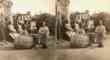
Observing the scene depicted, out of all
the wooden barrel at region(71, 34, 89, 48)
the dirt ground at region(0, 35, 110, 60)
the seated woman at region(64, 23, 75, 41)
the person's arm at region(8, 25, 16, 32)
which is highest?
the person's arm at region(8, 25, 16, 32)

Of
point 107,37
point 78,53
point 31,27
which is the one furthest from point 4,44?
point 107,37

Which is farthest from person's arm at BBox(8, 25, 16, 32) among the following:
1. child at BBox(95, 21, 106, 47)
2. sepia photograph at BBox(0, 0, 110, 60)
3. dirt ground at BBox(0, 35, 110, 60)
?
child at BBox(95, 21, 106, 47)

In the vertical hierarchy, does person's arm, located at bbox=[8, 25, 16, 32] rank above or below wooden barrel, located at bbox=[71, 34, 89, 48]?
above

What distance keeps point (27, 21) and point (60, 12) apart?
0.66 ft

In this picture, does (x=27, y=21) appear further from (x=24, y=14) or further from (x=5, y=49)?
(x=5, y=49)

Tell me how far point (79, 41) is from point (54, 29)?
0.17 m

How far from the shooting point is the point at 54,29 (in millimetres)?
1317

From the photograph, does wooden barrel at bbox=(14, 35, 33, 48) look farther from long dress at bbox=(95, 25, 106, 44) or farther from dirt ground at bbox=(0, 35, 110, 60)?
long dress at bbox=(95, 25, 106, 44)

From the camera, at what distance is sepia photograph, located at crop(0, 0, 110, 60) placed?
1280mm

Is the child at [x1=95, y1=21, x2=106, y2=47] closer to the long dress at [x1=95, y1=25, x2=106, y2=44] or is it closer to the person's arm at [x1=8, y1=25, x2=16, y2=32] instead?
the long dress at [x1=95, y1=25, x2=106, y2=44]

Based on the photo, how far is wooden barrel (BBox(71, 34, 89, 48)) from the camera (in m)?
1.33

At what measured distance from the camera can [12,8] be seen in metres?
1.27

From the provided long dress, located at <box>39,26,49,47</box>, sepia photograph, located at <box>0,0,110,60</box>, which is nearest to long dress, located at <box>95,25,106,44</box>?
sepia photograph, located at <box>0,0,110,60</box>

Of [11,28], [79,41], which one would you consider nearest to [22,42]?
[11,28]
